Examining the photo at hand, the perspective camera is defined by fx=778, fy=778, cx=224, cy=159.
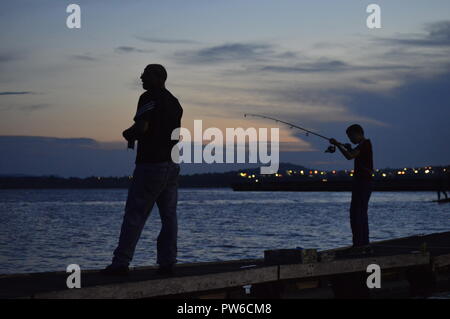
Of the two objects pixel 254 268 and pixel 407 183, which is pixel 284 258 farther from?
pixel 407 183

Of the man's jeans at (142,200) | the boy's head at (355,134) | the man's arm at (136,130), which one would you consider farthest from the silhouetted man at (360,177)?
the man's arm at (136,130)

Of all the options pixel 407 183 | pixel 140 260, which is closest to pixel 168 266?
pixel 140 260

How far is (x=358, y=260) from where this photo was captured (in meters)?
9.30

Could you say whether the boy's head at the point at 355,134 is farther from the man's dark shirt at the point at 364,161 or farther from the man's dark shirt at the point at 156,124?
the man's dark shirt at the point at 156,124

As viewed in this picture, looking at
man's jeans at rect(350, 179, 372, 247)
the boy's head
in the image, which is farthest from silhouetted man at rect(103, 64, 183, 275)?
man's jeans at rect(350, 179, 372, 247)

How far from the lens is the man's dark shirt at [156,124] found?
23.9ft

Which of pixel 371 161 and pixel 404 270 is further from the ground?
pixel 371 161

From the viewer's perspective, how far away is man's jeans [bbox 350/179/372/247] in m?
10.6

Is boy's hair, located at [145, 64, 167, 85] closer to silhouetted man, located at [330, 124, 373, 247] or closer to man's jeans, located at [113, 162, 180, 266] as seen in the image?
man's jeans, located at [113, 162, 180, 266]

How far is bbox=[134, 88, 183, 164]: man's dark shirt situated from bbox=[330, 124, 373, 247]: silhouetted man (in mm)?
3658

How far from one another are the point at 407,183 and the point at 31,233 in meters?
159

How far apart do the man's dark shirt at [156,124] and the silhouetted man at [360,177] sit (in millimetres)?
3658
